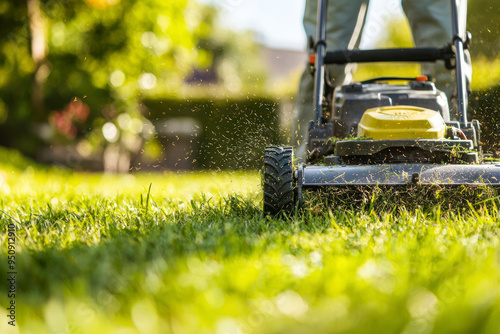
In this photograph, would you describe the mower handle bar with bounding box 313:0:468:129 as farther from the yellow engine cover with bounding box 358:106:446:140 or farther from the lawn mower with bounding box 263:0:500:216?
the yellow engine cover with bounding box 358:106:446:140

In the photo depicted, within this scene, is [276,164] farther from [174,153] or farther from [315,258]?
[174,153]

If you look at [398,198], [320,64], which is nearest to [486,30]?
[320,64]

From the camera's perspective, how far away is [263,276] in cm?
127

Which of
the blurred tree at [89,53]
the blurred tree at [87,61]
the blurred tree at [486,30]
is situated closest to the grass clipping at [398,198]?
the blurred tree at [486,30]

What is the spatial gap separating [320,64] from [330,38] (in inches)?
19.6

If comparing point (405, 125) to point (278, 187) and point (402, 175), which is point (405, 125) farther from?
point (278, 187)

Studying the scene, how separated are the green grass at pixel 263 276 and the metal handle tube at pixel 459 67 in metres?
0.82

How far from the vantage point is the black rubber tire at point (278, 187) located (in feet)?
7.43

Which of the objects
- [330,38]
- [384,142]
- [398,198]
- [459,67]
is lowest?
[398,198]

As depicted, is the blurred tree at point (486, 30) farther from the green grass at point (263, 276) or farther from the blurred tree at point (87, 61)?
the green grass at point (263, 276)

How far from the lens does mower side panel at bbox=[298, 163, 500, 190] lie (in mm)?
2232

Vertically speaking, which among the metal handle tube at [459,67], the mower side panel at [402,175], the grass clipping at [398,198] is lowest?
the grass clipping at [398,198]

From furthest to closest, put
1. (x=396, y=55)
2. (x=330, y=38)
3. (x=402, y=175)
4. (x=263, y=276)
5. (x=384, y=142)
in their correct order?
(x=330, y=38) < (x=396, y=55) < (x=384, y=142) < (x=402, y=175) < (x=263, y=276)

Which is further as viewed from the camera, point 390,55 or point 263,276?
point 390,55
